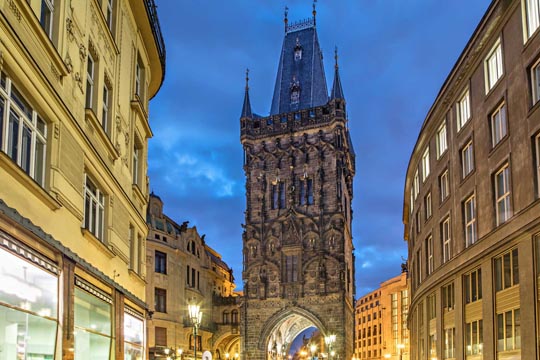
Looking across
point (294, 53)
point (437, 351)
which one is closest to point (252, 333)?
point (294, 53)

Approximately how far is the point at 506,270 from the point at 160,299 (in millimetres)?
43955

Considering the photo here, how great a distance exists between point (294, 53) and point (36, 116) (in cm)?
7775

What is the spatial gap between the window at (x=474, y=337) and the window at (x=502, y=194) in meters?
4.08

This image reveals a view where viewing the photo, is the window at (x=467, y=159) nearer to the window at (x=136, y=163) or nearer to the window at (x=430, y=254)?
the window at (x=430, y=254)

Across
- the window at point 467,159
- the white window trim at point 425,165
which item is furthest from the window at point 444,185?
the white window trim at point 425,165

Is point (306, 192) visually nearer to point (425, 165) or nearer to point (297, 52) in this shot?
point (297, 52)

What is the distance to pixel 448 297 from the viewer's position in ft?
87.6

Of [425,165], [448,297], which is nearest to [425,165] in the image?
[425,165]

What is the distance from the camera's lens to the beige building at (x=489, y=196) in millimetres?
17453

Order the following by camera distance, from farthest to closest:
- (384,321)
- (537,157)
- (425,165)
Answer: (384,321)
(425,165)
(537,157)

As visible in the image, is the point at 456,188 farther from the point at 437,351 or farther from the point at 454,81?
the point at 437,351

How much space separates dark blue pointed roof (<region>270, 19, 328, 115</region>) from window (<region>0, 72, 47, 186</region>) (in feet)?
231

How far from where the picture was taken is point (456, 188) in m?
25.2

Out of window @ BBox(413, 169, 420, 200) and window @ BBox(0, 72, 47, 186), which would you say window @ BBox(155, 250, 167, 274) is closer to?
window @ BBox(413, 169, 420, 200)
